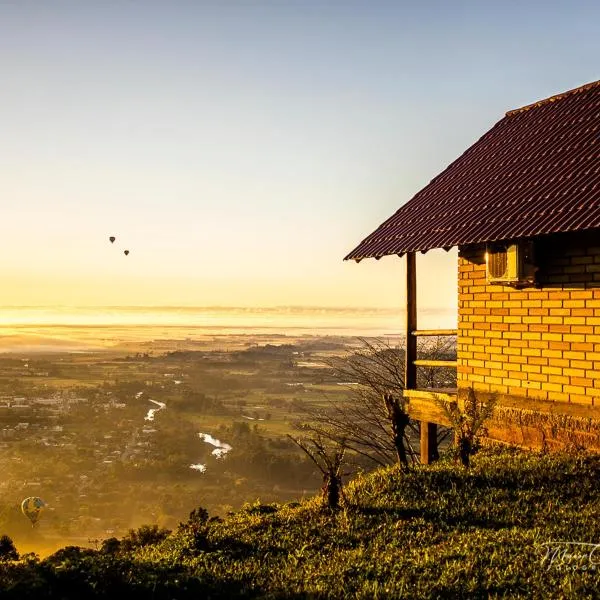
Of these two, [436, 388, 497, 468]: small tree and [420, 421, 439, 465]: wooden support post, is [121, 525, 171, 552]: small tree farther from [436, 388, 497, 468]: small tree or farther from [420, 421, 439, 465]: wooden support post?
[420, 421, 439, 465]: wooden support post

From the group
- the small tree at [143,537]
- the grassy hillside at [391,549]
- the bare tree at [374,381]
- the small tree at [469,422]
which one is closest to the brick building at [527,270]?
the small tree at [469,422]

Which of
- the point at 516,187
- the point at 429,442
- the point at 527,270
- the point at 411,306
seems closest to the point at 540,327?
the point at 527,270

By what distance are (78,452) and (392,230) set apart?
57.1 meters

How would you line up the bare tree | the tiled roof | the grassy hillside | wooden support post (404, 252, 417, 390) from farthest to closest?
the bare tree, wooden support post (404, 252, 417, 390), the tiled roof, the grassy hillside

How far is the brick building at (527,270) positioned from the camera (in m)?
9.82

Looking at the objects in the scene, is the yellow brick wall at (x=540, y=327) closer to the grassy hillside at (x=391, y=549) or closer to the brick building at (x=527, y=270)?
the brick building at (x=527, y=270)

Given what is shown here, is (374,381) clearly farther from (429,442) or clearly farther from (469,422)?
(469,422)

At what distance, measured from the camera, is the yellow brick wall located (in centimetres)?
985

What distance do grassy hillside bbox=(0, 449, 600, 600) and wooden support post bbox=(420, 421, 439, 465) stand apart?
2961 millimetres

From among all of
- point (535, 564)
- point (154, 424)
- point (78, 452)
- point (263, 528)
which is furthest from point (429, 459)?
point (154, 424)

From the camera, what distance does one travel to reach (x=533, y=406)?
1066 cm

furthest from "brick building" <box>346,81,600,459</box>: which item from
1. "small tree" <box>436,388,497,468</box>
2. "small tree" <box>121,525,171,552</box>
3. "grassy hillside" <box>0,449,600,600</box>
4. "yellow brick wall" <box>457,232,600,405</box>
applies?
"small tree" <box>121,525,171,552</box>

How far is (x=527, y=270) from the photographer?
10367 millimetres

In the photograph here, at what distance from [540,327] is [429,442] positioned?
4.15 meters
